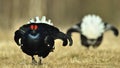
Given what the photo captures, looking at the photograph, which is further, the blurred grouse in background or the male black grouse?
the blurred grouse in background

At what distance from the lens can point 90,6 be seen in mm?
32500

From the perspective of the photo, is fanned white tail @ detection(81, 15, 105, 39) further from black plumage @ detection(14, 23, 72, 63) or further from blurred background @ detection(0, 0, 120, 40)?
blurred background @ detection(0, 0, 120, 40)

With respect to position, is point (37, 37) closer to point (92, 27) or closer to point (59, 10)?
point (92, 27)

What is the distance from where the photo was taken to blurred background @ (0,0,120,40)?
2358 centimetres

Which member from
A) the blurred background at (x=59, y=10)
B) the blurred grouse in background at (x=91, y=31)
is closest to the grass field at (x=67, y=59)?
the blurred grouse in background at (x=91, y=31)

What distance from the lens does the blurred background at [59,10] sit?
23.6 meters

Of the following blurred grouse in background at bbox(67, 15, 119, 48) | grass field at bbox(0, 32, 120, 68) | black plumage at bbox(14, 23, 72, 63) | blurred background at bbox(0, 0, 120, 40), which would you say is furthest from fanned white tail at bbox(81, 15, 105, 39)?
blurred background at bbox(0, 0, 120, 40)

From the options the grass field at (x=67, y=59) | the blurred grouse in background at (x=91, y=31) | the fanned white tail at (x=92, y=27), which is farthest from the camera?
the fanned white tail at (x=92, y=27)

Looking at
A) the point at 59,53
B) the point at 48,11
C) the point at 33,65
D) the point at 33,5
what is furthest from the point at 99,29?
the point at 48,11

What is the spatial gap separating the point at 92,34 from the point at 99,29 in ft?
0.68

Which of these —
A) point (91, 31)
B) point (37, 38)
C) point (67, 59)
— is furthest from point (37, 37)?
point (91, 31)

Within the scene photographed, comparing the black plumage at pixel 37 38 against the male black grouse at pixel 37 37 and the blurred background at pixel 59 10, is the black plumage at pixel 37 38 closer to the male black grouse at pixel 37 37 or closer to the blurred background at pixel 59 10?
the male black grouse at pixel 37 37

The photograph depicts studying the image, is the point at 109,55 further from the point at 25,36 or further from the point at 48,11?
the point at 48,11

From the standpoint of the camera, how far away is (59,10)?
98.1ft
